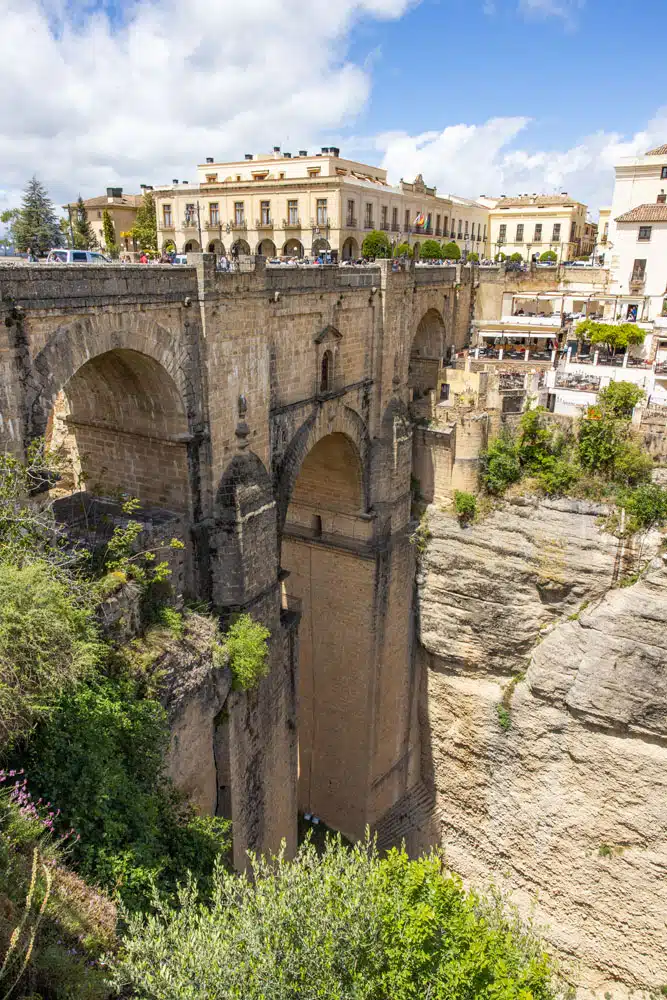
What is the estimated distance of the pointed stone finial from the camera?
11492mm

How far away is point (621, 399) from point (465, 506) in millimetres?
4516

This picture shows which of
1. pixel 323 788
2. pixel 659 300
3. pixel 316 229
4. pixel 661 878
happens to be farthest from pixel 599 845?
pixel 316 229

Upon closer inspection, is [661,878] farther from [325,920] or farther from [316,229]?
Answer: [316,229]

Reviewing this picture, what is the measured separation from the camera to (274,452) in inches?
509

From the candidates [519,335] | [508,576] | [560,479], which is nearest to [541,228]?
[519,335]

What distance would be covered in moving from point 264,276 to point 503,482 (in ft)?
28.8

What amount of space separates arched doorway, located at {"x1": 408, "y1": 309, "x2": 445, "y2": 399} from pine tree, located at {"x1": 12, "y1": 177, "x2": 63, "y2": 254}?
16.8 m

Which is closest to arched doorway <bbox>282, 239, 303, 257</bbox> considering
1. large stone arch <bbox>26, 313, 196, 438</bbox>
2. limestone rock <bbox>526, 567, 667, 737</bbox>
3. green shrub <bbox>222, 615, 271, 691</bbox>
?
limestone rock <bbox>526, 567, 667, 737</bbox>

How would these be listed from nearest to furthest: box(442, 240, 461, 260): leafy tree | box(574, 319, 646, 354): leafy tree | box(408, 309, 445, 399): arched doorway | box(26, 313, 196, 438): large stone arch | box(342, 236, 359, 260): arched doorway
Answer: box(26, 313, 196, 438): large stone arch
box(574, 319, 646, 354): leafy tree
box(408, 309, 445, 399): arched doorway
box(442, 240, 461, 260): leafy tree
box(342, 236, 359, 260): arched doorway

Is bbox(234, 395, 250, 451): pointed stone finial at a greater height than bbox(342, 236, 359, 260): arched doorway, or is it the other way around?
bbox(342, 236, 359, 260): arched doorway

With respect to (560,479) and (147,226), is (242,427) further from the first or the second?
(147,226)

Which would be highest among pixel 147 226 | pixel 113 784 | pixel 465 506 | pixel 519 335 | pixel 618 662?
pixel 147 226

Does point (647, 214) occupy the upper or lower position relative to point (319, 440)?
upper

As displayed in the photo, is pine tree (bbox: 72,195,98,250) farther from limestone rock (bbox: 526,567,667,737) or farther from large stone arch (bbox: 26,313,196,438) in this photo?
limestone rock (bbox: 526,567,667,737)
